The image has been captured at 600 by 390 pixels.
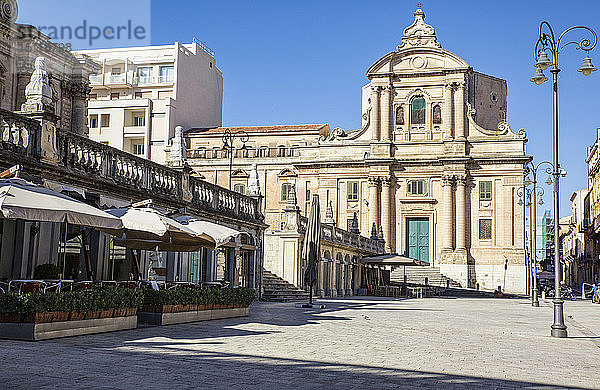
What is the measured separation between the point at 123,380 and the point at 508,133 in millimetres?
54390

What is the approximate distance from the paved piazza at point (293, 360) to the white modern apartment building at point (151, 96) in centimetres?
5257

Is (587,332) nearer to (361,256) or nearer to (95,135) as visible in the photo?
(361,256)

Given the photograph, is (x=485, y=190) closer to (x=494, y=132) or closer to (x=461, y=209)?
(x=461, y=209)

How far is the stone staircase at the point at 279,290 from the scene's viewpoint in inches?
1133

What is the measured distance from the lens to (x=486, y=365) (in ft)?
33.0

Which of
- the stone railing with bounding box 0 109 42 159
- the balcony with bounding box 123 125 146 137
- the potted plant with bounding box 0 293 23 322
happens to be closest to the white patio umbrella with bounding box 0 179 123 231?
the potted plant with bounding box 0 293 23 322

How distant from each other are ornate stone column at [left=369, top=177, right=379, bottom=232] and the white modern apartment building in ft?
64.7

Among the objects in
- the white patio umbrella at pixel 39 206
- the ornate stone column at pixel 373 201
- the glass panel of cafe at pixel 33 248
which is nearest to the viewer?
the white patio umbrella at pixel 39 206

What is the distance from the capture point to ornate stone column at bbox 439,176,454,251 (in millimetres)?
56844

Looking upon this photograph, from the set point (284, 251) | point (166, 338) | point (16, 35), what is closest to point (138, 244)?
point (166, 338)

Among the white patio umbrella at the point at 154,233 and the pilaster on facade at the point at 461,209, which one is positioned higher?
the pilaster on facade at the point at 461,209

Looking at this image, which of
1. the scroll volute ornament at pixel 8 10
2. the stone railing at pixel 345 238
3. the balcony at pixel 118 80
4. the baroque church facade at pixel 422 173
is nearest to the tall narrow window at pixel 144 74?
the balcony at pixel 118 80

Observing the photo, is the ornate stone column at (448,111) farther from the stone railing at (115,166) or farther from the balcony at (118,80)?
the stone railing at (115,166)

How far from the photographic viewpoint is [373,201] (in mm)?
58719
